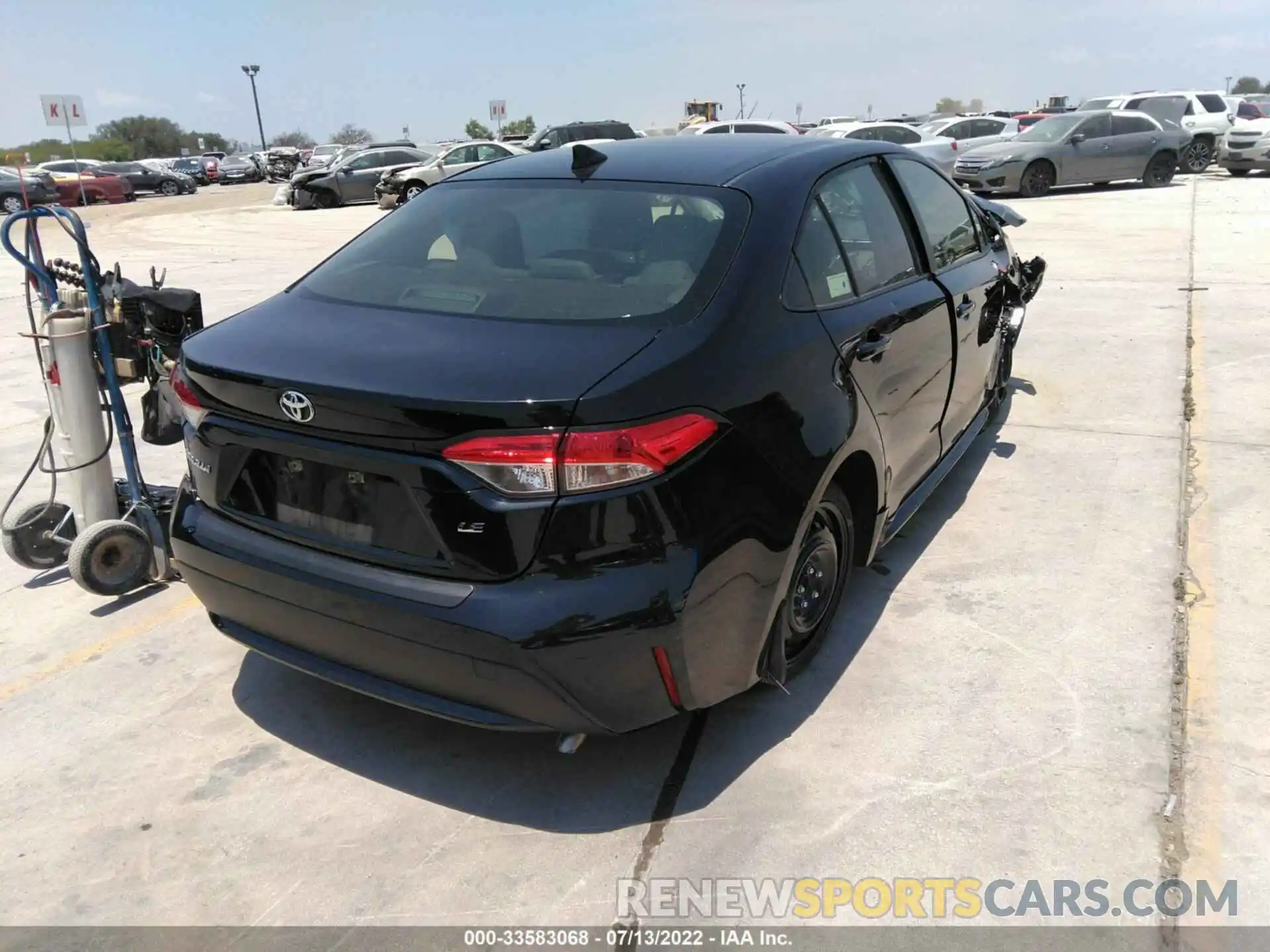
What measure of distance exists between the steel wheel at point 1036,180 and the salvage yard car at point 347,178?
14404 mm

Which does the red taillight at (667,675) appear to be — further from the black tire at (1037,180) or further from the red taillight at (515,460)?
the black tire at (1037,180)

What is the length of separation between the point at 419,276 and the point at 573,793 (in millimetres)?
1633

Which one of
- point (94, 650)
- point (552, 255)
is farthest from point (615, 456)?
point (94, 650)

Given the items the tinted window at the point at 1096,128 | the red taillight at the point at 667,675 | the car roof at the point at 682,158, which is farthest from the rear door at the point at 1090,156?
the red taillight at the point at 667,675

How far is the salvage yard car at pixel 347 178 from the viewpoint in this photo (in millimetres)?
25766

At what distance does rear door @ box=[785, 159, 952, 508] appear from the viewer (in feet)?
10.3

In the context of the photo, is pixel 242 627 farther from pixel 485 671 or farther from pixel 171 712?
pixel 485 671

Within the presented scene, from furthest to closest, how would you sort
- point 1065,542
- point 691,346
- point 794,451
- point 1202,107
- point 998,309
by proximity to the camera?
point 1202,107, point 998,309, point 1065,542, point 794,451, point 691,346

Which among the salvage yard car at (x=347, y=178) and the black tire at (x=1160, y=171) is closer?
the black tire at (x=1160, y=171)

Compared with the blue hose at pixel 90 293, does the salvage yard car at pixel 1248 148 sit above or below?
below

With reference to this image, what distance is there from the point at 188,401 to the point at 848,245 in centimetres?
217

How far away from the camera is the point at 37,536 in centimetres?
419

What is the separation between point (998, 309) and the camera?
4.82 m

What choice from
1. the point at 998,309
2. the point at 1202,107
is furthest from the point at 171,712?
the point at 1202,107
